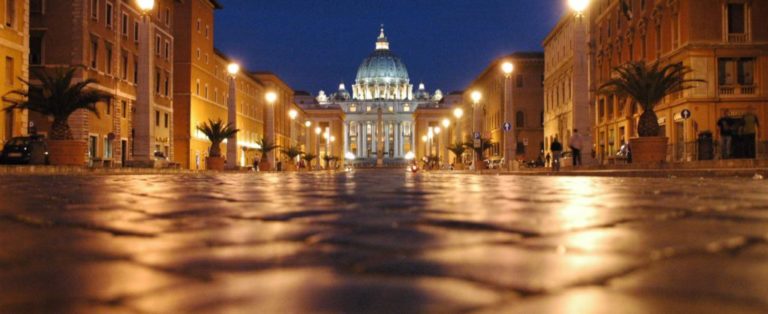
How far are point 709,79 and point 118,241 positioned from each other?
Result: 3821 centimetres

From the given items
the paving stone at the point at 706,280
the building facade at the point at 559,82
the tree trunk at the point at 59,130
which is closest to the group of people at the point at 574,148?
the building facade at the point at 559,82

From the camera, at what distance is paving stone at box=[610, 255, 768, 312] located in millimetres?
1674

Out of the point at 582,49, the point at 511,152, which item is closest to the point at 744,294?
the point at 582,49

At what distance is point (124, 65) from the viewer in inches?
1847

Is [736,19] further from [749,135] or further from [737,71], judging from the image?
[749,135]

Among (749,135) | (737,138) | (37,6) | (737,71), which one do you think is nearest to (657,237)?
(737,138)

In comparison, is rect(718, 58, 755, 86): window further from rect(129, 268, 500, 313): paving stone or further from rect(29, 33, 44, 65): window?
rect(129, 268, 500, 313): paving stone

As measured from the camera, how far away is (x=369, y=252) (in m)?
2.49

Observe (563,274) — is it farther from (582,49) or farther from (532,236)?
(582,49)

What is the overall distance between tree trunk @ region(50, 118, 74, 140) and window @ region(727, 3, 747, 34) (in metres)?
31.4

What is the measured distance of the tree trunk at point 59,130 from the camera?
1011 inches

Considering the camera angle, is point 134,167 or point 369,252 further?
point 134,167

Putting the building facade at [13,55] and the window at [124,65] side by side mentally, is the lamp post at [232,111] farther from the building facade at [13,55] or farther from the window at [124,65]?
the building facade at [13,55]

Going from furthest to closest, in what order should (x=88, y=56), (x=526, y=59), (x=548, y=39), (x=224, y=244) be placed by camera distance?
(x=526, y=59) → (x=548, y=39) → (x=88, y=56) → (x=224, y=244)
